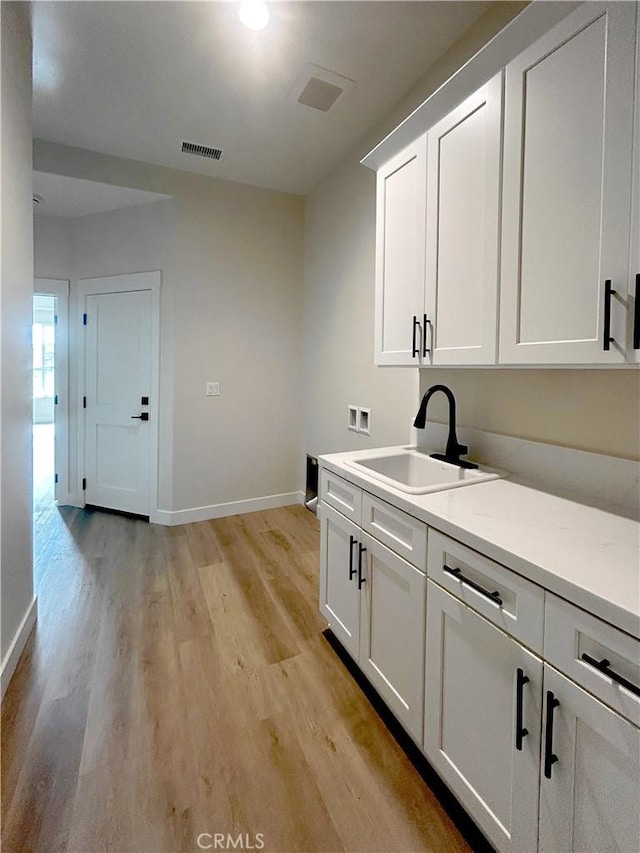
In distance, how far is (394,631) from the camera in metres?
1.48

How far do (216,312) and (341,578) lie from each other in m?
2.69

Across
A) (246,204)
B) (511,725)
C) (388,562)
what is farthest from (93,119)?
(511,725)

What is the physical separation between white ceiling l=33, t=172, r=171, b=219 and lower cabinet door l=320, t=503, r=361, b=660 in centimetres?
307

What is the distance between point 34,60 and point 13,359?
1.73 meters

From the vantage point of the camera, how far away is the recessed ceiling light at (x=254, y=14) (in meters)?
1.80

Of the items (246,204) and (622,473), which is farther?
(246,204)

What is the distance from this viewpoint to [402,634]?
1.43m

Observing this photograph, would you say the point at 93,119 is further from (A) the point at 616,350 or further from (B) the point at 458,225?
(A) the point at 616,350

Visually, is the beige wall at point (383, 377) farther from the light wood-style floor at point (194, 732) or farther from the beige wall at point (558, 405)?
the light wood-style floor at point (194, 732)

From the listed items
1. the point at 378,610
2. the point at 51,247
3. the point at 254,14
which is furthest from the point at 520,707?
the point at 51,247

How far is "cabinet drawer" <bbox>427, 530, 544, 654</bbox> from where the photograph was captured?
0.93 metres

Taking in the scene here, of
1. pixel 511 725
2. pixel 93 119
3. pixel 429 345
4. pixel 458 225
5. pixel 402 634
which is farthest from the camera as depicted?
pixel 93 119

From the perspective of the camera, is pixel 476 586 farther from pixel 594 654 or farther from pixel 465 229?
pixel 465 229

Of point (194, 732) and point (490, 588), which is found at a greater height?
point (490, 588)
